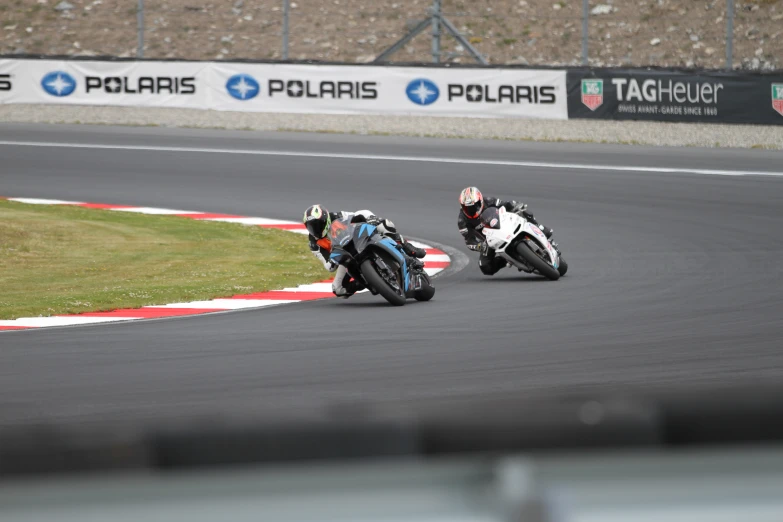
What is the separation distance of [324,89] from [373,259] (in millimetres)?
15651

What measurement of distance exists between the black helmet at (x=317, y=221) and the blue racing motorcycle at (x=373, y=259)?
0.08m

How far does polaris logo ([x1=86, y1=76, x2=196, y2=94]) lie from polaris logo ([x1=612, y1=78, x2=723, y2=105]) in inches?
368

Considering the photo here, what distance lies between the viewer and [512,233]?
42.4ft

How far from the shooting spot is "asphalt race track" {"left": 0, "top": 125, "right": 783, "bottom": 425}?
25.7 feet

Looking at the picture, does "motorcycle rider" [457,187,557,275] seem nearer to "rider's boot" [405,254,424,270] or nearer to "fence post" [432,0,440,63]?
"rider's boot" [405,254,424,270]

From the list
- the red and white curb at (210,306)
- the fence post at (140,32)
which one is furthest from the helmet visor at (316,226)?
the fence post at (140,32)

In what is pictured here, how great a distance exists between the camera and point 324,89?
1051 inches

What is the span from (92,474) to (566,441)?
92 cm

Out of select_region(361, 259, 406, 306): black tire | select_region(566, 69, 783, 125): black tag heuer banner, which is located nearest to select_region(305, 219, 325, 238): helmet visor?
select_region(361, 259, 406, 306): black tire

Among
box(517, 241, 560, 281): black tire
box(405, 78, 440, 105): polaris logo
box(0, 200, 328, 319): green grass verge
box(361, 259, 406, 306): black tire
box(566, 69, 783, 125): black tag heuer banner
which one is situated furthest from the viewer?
box(405, 78, 440, 105): polaris logo

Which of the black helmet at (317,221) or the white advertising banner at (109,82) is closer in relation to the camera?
the black helmet at (317,221)

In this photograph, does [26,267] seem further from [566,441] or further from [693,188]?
[566,441]

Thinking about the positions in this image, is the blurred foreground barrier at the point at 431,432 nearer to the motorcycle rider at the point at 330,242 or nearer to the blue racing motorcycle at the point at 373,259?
the blue racing motorcycle at the point at 373,259

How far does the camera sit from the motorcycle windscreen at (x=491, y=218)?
12906mm
